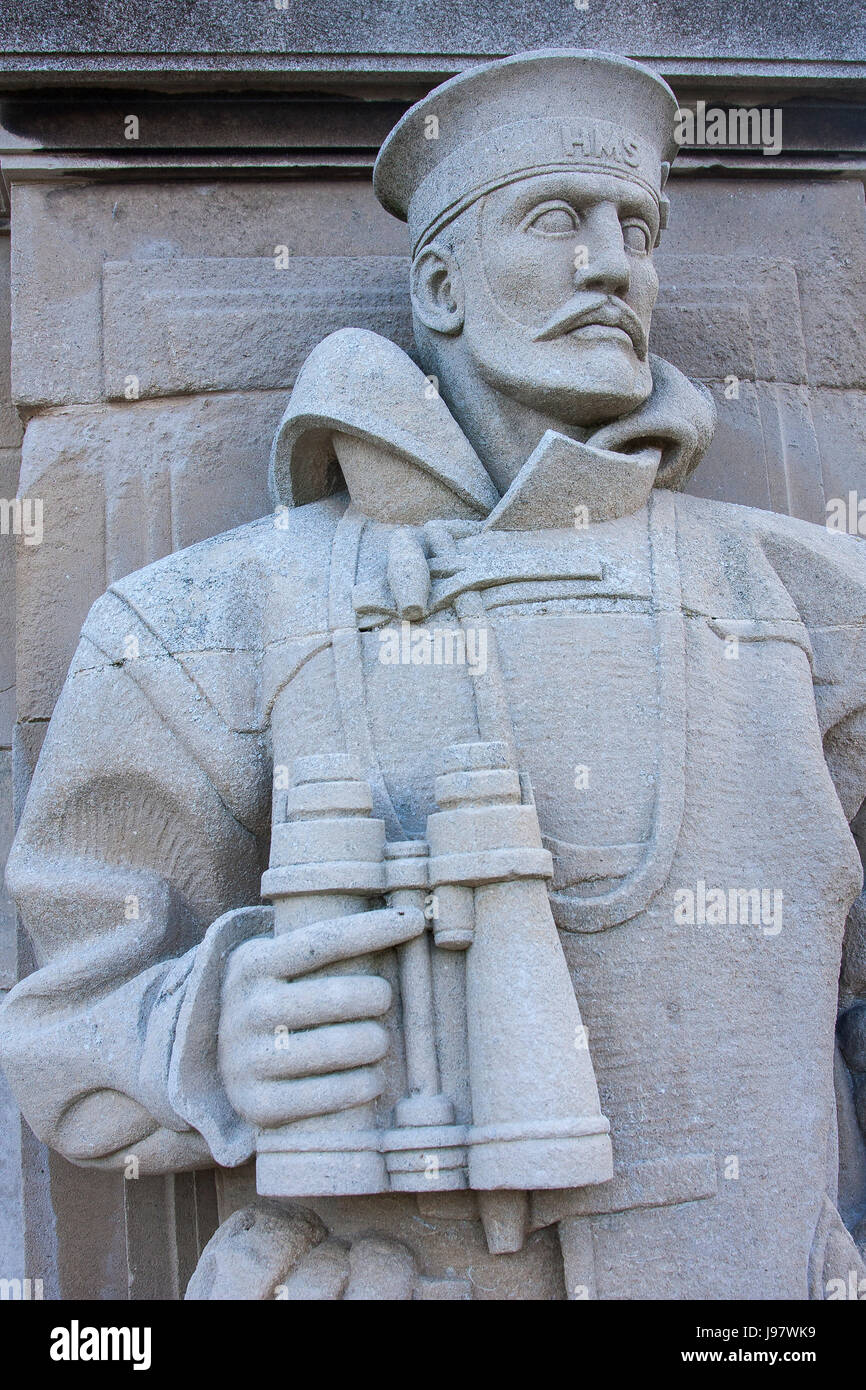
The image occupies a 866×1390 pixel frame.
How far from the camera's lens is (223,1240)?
291cm

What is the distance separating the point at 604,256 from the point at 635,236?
18 centimetres

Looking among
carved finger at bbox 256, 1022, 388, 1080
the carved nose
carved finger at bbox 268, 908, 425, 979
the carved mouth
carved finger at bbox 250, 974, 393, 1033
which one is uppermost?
the carved nose

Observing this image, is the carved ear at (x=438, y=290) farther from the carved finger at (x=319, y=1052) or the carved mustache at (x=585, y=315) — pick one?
the carved finger at (x=319, y=1052)

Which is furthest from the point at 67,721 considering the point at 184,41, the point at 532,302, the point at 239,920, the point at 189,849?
the point at 184,41

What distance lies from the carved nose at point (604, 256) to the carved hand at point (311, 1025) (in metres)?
1.46

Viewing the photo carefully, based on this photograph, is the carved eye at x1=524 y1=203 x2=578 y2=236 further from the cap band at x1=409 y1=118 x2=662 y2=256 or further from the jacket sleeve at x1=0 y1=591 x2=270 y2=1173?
the jacket sleeve at x1=0 y1=591 x2=270 y2=1173

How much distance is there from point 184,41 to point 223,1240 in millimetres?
2942

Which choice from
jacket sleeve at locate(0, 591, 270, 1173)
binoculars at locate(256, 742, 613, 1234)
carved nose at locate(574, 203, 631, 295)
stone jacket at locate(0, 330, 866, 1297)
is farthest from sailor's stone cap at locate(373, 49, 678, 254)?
binoculars at locate(256, 742, 613, 1234)

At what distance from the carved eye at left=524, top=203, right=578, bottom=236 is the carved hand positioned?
5.10ft

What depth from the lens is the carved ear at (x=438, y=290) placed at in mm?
3510

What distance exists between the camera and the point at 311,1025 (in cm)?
268

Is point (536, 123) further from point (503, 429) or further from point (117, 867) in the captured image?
point (117, 867)

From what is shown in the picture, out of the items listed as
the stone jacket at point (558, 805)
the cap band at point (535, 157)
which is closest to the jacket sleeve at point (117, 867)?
the stone jacket at point (558, 805)

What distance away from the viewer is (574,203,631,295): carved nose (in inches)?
131
